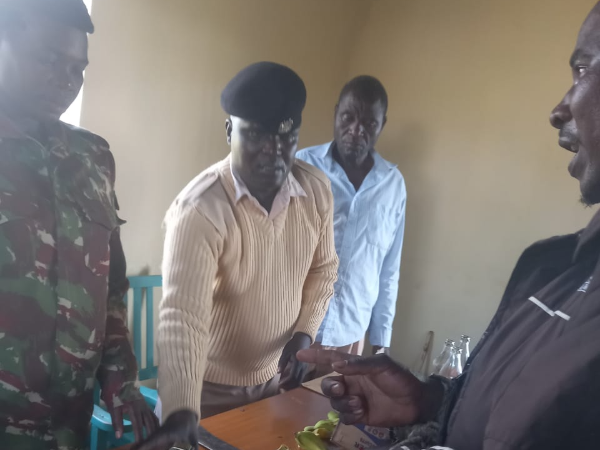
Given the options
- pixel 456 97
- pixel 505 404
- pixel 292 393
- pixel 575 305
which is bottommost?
pixel 292 393

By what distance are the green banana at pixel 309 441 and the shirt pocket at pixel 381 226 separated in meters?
1.15

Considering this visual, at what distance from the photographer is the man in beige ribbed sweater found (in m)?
1.26

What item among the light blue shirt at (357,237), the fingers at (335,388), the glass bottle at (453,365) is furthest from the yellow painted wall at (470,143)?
the fingers at (335,388)

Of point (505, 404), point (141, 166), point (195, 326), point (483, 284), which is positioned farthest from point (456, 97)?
point (505, 404)

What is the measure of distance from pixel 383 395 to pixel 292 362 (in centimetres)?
46

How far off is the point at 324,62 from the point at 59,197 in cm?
225

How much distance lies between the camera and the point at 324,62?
2.99m

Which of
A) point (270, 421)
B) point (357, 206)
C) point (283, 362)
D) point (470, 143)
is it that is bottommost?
point (270, 421)

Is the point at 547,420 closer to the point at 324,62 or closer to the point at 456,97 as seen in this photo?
the point at 456,97

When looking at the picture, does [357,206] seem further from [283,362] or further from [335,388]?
[335,388]

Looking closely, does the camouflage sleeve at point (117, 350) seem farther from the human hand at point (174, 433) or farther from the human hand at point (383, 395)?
the human hand at point (383, 395)

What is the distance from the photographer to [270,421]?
4.43 ft

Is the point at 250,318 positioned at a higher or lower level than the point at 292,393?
higher

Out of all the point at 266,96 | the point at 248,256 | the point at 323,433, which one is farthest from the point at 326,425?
the point at 266,96
